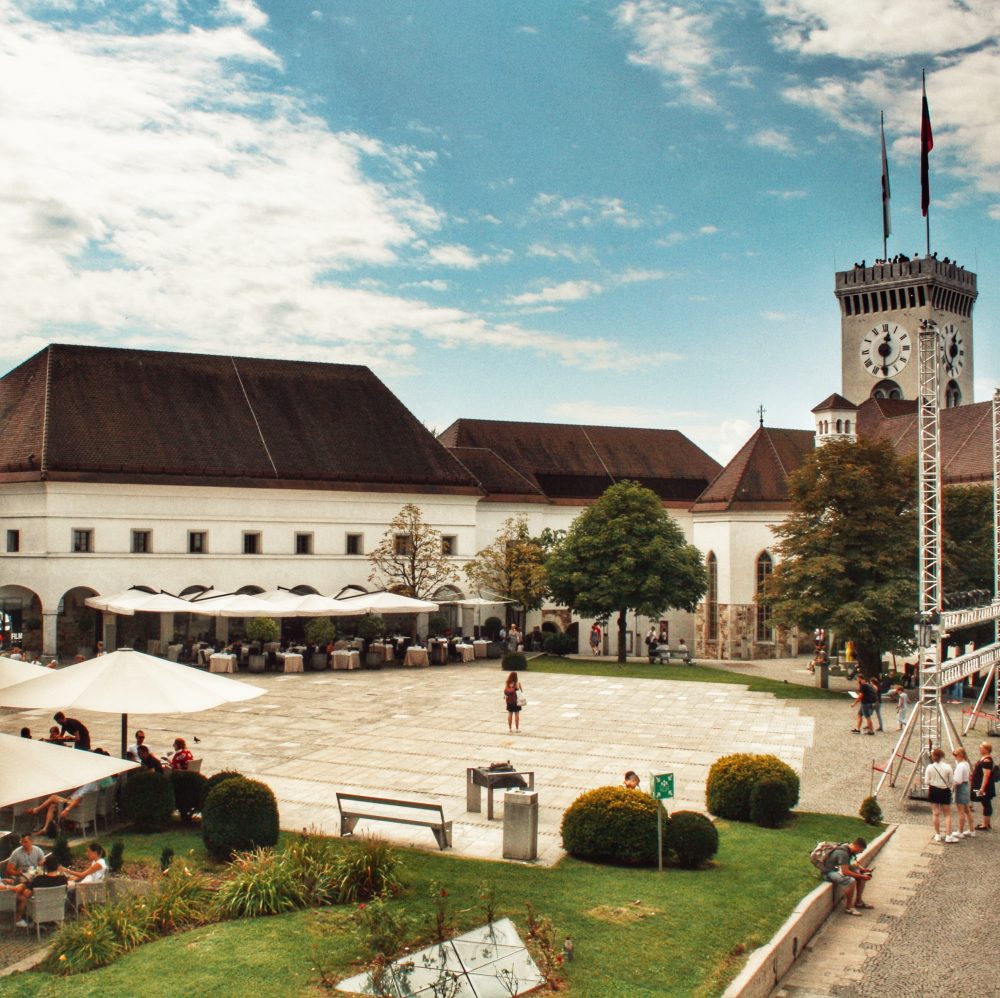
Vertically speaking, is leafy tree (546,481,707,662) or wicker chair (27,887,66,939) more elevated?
leafy tree (546,481,707,662)

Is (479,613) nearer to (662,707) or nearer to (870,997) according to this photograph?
(662,707)

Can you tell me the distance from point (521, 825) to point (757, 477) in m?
44.4

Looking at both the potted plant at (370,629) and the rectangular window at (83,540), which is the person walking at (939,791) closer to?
the potted plant at (370,629)

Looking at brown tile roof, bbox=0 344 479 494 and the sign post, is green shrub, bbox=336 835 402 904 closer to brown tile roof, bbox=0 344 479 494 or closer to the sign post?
the sign post

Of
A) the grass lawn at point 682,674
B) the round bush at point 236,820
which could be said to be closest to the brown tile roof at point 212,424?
the grass lawn at point 682,674

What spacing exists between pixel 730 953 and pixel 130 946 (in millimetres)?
6502

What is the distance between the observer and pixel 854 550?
123ft

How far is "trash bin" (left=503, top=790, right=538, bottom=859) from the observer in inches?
605

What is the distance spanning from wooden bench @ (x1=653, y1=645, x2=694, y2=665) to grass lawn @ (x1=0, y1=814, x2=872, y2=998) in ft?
106

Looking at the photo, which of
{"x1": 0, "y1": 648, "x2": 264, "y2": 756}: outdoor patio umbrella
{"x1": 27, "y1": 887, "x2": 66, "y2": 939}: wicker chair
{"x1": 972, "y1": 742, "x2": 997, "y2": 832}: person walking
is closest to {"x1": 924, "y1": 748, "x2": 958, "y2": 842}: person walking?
{"x1": 972, "y1": 742, "x2": 997, "y2": 832}: person walking

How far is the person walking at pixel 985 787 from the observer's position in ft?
60.9

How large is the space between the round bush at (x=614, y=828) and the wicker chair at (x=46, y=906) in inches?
269

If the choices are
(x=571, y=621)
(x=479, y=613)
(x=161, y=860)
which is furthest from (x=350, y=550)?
(x=161, y=860)

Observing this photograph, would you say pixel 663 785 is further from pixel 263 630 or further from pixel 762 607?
pixel 762 607
